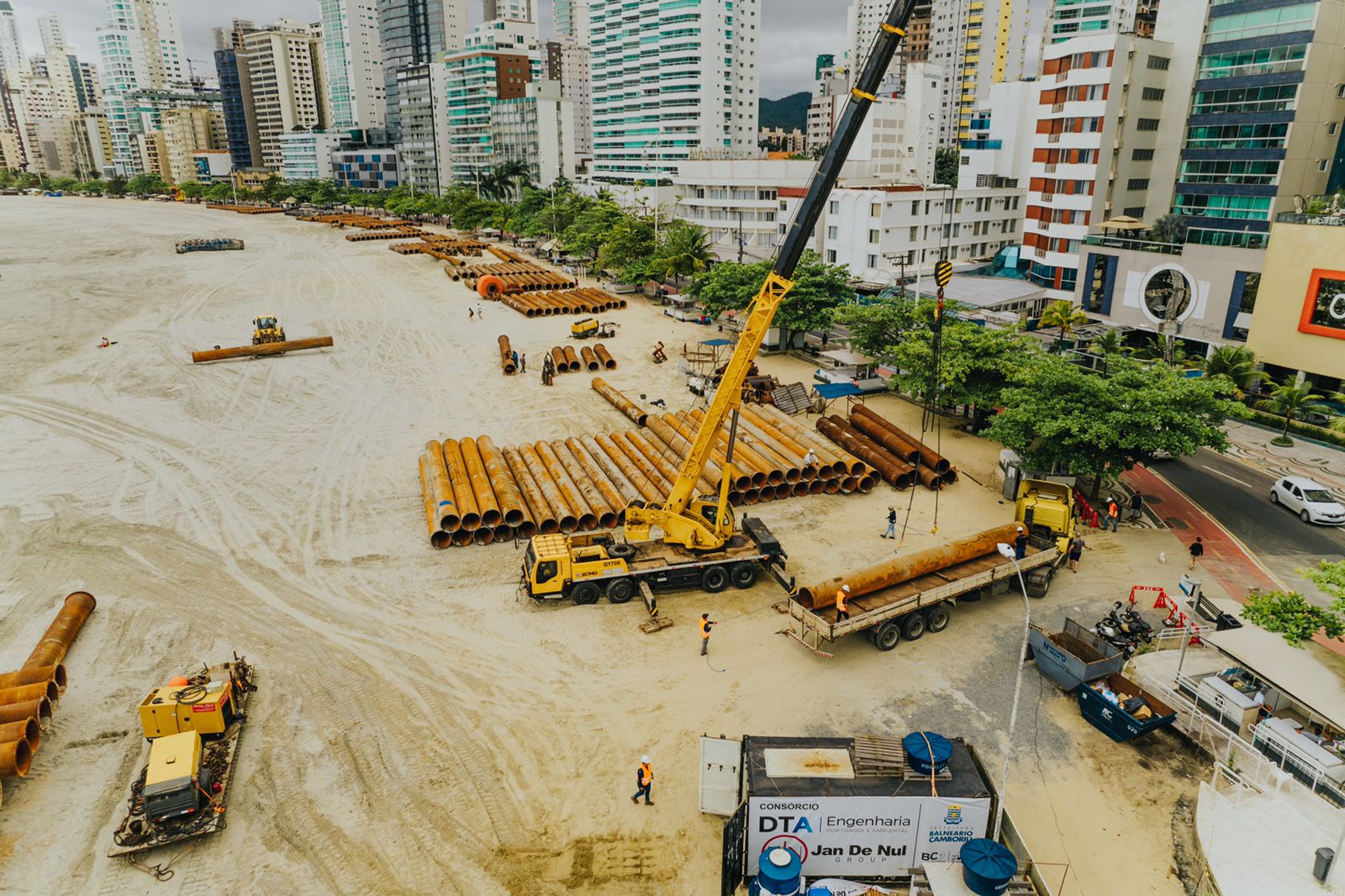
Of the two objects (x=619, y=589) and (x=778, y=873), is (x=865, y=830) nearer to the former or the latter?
(x=778, y=873)

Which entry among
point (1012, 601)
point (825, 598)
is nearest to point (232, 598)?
point (825, 598)

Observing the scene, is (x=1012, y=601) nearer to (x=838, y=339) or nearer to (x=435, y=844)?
(x=435, y=844)

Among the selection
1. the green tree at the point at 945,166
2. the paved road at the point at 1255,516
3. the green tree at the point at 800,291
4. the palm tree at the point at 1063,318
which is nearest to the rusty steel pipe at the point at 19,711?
the paved road at the point at 1255,516

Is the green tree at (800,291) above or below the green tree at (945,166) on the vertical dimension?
below

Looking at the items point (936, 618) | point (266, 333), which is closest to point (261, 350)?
point (266, 333)

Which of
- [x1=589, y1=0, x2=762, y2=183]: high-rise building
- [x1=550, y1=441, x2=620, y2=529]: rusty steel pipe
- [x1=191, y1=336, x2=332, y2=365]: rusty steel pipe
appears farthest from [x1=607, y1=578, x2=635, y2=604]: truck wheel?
[x1=589, y1=0, x2=762, y2=183]: high-rise building

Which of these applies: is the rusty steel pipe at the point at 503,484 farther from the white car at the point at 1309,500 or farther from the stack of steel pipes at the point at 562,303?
the stack of steel pipes at the point at 562,303

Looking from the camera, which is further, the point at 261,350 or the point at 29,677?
the point at 261,350
